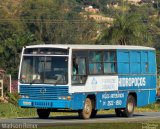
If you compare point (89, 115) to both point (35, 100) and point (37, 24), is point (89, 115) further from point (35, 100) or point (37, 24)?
point (37, 24)

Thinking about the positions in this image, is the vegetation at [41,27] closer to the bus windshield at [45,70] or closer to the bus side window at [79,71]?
the bus side window at [79,71]

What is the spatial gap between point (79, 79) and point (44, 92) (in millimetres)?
1477

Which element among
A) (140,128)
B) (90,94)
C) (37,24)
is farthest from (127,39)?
(37,24)

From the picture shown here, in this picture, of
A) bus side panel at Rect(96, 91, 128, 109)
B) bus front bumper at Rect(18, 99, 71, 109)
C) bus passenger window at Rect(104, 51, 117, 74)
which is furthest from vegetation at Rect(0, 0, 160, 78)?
bus front bumper at Rect(18, 99, 71, 109)

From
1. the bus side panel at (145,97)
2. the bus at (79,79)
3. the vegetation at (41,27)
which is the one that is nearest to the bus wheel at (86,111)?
the bus at (79,79)

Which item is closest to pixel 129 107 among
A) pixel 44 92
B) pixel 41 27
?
pixel 44 92

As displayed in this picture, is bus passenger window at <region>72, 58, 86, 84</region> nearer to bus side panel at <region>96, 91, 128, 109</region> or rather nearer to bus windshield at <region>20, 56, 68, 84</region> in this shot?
bus windshield at <region>20, 56, 68, 84</region>

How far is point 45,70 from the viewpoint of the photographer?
30031 millimetres

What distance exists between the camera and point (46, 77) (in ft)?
98.3

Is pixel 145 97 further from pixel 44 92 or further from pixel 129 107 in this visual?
pixel 44 92

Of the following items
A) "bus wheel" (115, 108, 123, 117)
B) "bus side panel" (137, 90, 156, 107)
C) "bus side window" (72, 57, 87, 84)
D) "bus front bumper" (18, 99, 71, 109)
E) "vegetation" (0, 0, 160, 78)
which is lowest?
"bus wheel" (115, 108, 123, 117)

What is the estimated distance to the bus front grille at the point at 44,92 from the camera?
97.7 feet

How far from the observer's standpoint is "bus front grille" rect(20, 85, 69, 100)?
1172 inches

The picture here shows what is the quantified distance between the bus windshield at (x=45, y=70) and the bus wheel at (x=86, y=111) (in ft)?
5.37
